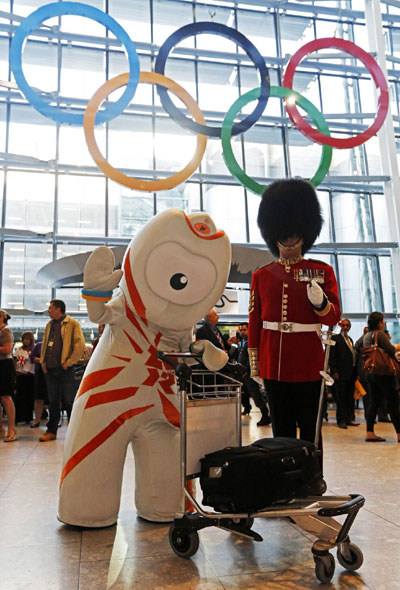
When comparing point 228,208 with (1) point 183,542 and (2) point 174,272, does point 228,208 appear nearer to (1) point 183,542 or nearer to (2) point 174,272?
(2) point 174,272

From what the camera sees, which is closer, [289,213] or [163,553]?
[163,553]

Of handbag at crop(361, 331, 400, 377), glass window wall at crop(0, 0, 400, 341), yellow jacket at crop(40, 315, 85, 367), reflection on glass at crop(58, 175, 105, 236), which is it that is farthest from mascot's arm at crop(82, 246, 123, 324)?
reflection on glass at crop(58, 175, 105, 236)

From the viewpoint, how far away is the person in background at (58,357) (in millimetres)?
5031

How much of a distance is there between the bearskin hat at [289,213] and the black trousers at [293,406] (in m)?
0.69

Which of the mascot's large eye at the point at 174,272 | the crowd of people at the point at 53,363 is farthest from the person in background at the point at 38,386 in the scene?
the mascot's large eye at the point at 174,272

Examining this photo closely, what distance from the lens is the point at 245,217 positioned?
11.6 m

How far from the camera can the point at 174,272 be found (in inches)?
95.5

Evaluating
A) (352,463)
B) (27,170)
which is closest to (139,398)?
(352,463)

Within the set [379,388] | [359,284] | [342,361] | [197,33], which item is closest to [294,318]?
[379,388]

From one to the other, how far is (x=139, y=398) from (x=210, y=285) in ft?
2.10

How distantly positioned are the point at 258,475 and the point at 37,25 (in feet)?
16.8

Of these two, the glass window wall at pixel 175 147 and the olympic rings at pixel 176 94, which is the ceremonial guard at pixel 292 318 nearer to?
the olympic rings at pixel 176 94

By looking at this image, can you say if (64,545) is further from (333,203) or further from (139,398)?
(333,203)

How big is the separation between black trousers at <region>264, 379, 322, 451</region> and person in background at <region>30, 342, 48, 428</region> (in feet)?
13.4
